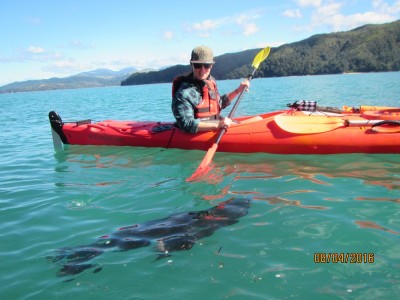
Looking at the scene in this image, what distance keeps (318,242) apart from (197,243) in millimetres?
1186

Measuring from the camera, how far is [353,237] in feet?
11.8

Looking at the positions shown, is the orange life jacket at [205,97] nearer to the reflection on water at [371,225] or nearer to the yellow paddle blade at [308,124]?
the yellow paddle blade at [308,124]

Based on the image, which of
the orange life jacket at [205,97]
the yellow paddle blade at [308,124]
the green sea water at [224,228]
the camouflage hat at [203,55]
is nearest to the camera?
the green sea water at [224,228]

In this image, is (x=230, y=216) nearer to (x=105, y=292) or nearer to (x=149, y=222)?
(x=149, y=222)

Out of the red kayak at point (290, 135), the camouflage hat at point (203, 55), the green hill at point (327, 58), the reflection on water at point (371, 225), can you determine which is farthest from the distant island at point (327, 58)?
the reflection on water at point (371, 225)

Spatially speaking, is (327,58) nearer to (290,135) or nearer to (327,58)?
(327,58)

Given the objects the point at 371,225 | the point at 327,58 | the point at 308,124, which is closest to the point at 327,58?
the point at 327,58

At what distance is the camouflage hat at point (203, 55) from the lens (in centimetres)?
601

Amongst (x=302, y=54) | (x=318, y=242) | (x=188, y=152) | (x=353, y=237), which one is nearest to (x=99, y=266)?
(x=318, y=242)

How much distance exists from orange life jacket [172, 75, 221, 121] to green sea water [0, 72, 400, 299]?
86cm

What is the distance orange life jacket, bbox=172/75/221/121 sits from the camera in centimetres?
669

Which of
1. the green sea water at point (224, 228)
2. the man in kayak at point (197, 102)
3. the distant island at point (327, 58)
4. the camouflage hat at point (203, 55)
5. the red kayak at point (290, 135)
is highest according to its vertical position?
the distant island at point (327, 58)

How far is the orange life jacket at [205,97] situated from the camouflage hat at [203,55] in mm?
607

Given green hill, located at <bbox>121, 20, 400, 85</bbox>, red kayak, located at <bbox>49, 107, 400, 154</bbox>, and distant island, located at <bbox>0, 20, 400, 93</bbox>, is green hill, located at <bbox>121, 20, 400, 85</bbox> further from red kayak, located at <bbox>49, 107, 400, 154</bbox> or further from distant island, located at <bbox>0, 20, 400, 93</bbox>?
red kayak, located at <bbox>49, 107, 400, 154</bbox>
